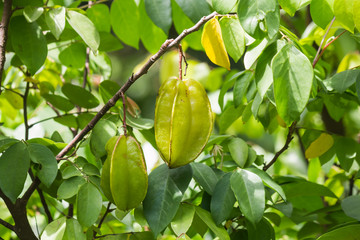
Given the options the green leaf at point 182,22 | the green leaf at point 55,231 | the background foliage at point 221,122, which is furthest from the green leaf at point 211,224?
the green leaf at point 182,22

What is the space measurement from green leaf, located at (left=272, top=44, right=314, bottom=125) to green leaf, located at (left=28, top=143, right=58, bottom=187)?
1.18 ft

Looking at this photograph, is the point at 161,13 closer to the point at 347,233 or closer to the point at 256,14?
the point at 256,14

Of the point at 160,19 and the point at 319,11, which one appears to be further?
the point at 160,19

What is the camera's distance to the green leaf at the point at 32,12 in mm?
874

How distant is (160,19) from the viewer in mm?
952

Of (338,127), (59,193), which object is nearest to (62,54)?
(59,193)

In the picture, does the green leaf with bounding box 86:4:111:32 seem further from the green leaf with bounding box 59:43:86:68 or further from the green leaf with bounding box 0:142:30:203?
the green leaf with bounding box 0:142:30:203

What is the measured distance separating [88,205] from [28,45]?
1.05ft

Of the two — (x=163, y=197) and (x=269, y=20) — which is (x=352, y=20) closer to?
(x=269, y=20)

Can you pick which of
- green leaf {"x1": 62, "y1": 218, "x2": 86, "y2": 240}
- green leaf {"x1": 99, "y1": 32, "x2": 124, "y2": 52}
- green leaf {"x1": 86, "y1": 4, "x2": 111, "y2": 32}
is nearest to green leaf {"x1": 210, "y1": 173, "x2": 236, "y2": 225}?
green leaf {"x1": 62, "y1": 218, "x2": 86, "y2": 240}

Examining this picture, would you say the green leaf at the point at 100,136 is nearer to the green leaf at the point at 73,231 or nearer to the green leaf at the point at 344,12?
the green leaf at the point at 73,231

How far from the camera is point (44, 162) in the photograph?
2.68 ft

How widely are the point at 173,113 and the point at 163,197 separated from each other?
14 cm

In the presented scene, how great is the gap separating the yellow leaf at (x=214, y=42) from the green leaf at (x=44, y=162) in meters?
0.30
